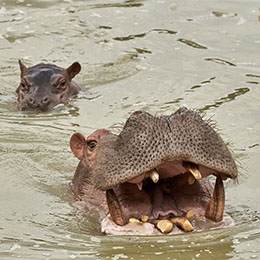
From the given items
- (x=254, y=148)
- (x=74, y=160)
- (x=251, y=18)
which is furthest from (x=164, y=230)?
(x=251, y=18)

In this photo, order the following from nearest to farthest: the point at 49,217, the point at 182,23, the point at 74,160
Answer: the point at 49,217, the point at 74,160, the point at 182,23

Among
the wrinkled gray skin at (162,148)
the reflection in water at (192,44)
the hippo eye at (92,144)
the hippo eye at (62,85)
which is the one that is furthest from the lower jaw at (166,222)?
the reflection in water at (192,44)

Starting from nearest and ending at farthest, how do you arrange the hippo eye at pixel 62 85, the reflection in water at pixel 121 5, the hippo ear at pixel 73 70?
the hippo eye at pixel 62 85 < the hippo ear at pixel 73 70 < the reflection in water at pixel 121 5

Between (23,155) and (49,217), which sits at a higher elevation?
(49,217)

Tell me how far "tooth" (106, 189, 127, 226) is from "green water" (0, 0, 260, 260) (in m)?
0.13

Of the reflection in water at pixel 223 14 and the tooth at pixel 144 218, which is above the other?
the tooth at pixel 144 218

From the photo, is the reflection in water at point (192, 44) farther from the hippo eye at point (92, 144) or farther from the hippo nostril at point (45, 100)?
the hippo eye at point (92, 144)

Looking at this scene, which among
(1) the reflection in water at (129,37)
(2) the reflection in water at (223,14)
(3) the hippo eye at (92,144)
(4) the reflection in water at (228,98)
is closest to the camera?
(3) the hippo eye at (92,144)


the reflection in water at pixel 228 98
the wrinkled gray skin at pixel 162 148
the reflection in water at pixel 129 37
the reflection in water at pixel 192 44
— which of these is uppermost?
the wrinkled gray skin at pixel 162 148

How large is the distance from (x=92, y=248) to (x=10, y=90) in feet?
22.4

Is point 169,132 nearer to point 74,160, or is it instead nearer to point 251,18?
point 74,160

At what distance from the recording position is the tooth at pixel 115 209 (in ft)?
16.0

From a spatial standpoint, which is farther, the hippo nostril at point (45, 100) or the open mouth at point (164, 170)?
the hippo nostril at point (45, 100)

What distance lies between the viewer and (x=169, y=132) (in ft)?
15.3
